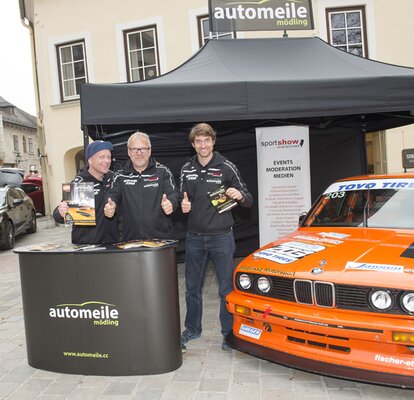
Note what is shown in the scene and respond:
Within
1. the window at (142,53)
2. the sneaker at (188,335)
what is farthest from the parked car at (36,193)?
the sneaker at (188,335)

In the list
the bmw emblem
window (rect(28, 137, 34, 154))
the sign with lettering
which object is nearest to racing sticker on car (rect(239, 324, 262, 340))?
the bmw emblem

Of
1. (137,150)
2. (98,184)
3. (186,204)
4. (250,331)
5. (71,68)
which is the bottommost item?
(250,331)

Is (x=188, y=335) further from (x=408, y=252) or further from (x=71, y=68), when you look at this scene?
(x=71, y=68)

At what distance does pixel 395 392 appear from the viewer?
10.1 ft

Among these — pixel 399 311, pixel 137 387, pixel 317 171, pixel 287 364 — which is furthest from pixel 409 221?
pixel 317 171

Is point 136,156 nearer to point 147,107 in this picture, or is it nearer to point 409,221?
point 147,107

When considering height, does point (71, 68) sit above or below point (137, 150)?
above

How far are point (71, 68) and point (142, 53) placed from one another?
2422mm

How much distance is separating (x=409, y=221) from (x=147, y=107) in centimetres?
283

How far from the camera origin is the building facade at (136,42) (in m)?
12.0

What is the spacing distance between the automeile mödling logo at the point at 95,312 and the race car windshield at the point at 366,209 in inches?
83.4

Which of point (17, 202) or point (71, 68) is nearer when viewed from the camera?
point (17, 202)

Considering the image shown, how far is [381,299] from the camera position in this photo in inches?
→ 114

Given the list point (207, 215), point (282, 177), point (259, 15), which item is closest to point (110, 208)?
point (207, 215)
